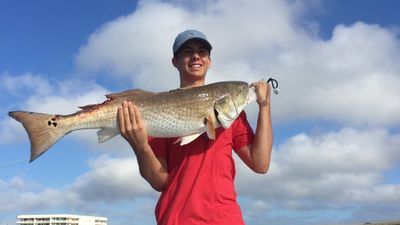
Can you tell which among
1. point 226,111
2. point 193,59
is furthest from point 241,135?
point 193,59

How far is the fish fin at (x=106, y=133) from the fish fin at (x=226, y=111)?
1350 mm

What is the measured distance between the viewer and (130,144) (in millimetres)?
6047

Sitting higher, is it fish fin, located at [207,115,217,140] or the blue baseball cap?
the blue baseball cap

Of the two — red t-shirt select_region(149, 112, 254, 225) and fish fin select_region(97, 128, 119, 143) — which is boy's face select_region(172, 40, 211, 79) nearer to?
red t-shirt select_region(149, 112, 254, 225)

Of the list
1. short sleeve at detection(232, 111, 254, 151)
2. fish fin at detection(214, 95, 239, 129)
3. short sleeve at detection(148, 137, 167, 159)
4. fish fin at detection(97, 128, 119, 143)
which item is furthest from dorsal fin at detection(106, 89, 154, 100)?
short sleeve at detection(232, 111, 254, 151)

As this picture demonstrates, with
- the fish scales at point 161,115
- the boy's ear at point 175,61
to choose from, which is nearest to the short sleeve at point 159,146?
the fish scales at point 161,115

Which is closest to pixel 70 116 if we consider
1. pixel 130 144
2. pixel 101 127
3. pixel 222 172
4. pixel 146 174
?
pixel 101 127

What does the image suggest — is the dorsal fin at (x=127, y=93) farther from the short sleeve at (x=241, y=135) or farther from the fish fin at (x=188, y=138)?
the short sleeve at (x=241, y=135)

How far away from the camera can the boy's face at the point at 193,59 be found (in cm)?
653

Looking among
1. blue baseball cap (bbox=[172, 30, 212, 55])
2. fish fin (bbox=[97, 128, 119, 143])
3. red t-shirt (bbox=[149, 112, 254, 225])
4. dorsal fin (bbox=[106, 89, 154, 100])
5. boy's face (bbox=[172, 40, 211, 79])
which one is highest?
blue baseball cap (bbox=[172, 30, 212, 55])

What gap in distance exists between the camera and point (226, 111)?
610 centimetres

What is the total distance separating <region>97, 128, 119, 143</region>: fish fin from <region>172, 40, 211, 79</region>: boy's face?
1271mm

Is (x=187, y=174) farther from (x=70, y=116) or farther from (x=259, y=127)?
(x=70, y=116)

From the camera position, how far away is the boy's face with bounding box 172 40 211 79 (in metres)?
6.53
